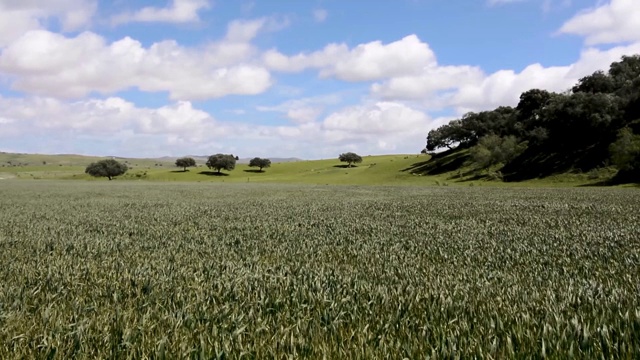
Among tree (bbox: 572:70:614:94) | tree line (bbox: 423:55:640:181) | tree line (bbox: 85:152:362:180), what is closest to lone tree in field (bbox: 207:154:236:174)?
tree line (bbox: 85:152:362:180)

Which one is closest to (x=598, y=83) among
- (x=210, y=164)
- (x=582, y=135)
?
(x=582, y=135)

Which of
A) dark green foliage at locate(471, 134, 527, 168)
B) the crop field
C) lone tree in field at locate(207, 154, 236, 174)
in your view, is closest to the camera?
the crop field

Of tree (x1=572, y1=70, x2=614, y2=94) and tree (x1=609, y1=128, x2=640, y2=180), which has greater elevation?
tree (x1=572, y1=70, x2=614, y2=94)

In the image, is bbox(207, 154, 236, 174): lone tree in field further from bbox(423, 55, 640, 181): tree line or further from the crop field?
the crop field

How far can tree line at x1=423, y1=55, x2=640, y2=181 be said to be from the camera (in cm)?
7675

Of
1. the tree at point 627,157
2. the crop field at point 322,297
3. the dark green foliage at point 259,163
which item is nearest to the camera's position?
the crop field at point 322,297

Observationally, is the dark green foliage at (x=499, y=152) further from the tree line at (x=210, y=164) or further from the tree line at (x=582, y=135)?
the tree line at (x=210, y=164)

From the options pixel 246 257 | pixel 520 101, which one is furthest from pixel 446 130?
pixel 246 257

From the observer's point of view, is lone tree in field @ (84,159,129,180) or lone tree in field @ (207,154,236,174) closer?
lone tree in field @ (84,159,129,180)

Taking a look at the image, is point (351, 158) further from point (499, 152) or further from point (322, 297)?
point (322, 297)

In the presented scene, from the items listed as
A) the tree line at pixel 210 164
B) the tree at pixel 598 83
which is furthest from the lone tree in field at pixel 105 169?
the tree at pixel 598 83

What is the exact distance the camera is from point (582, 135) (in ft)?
299

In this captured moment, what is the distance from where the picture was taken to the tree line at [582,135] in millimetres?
76750

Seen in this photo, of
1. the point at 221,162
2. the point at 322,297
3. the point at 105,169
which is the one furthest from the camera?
the point at 221,162
